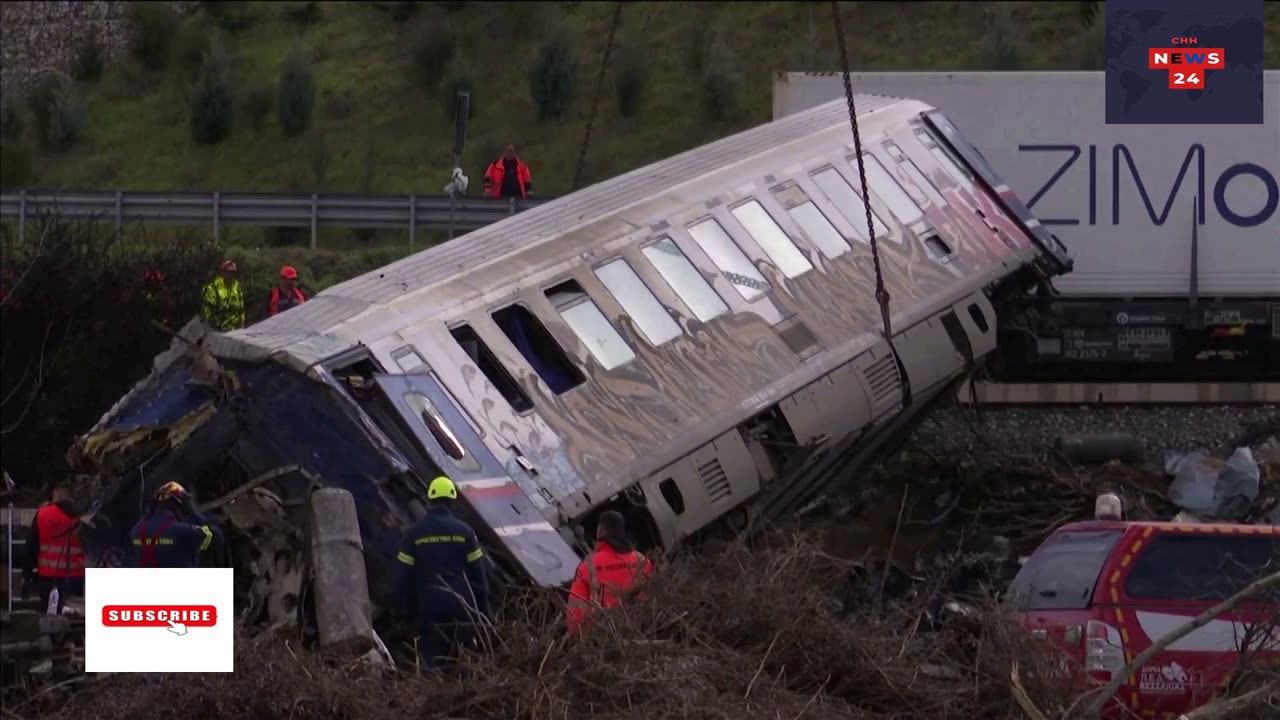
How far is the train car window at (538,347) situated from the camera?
12.7 meters

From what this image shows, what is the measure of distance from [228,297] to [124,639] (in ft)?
29.8

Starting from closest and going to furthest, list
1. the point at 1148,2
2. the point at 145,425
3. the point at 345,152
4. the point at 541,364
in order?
the point at 145,425 < the point at 541,364 < the point at 1148,2 < the point at 345,152

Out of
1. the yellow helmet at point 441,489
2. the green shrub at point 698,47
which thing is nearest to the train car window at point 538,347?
the yellow helmet at point 441,489

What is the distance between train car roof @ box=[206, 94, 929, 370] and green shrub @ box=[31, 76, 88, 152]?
94.0 ft

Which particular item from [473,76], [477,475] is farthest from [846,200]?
[473,76]

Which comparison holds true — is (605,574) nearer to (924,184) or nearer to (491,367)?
(491,367)

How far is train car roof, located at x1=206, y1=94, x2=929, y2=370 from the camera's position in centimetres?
1202

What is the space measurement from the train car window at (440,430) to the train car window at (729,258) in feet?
10.5

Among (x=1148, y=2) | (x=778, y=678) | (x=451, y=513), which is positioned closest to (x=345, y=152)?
(x=1148, y=2)

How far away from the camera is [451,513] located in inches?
430

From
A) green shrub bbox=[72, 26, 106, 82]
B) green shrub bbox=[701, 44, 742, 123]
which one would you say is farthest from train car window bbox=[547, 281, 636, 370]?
green shrub bbox=[72, 26, 106, 82]

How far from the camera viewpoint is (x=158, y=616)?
922 cm

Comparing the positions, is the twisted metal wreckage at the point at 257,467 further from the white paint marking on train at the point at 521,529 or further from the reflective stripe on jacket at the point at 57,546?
the reflective stripe on jacket at the point at 57,546

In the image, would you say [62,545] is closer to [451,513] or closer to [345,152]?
[451,513]
